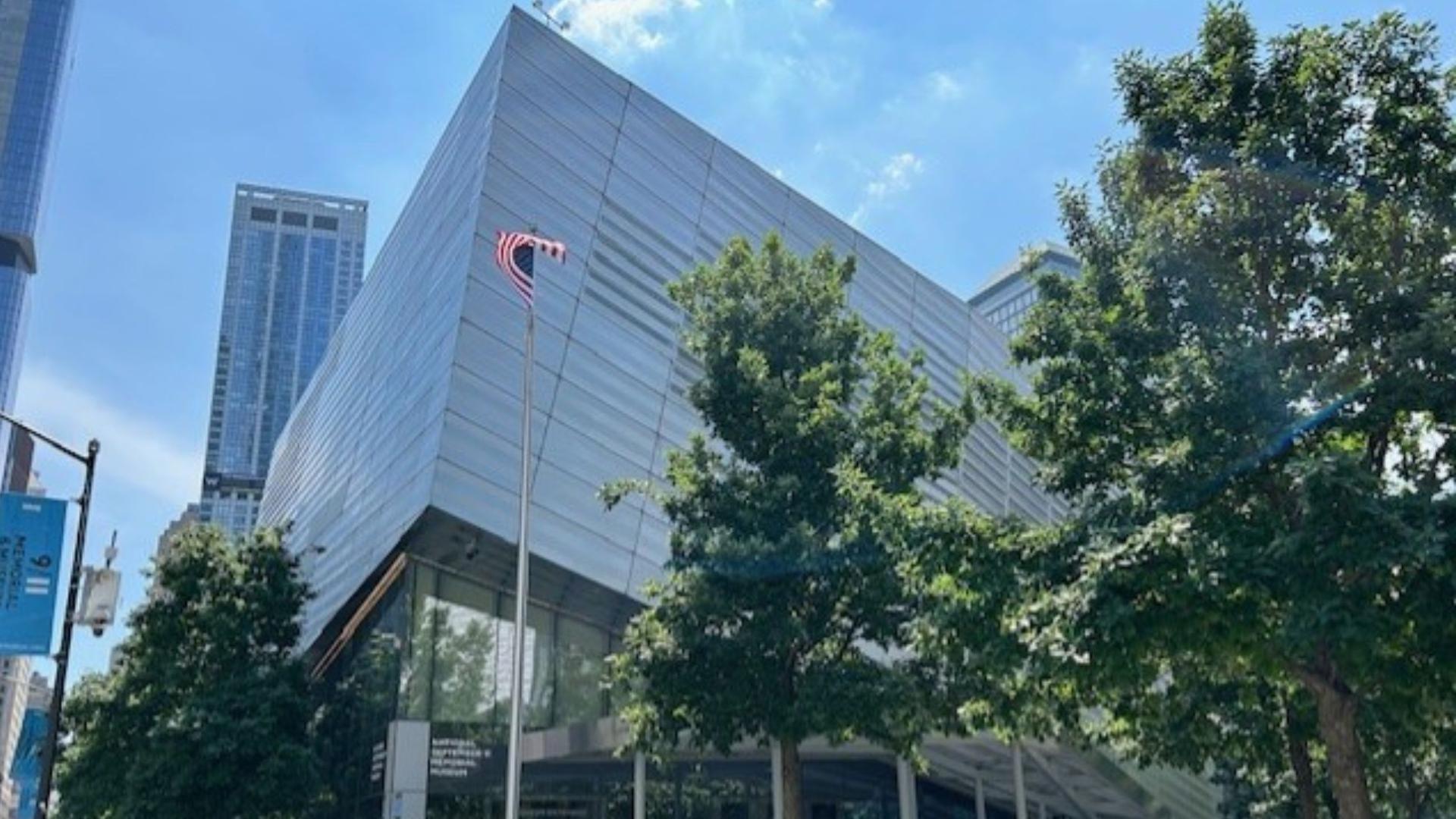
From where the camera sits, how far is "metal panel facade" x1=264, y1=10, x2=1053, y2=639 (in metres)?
26.1

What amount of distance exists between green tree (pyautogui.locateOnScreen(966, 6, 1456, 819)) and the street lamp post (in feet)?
34.6

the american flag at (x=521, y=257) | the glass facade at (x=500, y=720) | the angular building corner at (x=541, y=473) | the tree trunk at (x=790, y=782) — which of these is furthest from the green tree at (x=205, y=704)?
the tree trunk at (x=790, y=782)

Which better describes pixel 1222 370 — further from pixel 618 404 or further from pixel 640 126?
pixel 640 126

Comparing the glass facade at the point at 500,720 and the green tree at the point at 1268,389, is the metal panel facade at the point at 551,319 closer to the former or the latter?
the glass facade at the point at 500,720

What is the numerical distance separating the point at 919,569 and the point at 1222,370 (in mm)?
3938

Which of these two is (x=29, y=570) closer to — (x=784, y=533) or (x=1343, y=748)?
(x=784, y=533)

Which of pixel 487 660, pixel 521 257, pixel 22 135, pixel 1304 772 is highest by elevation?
pixel 22 135

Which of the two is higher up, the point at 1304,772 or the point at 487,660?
the point at 487,660

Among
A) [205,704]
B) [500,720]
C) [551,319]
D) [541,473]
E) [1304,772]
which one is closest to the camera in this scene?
[1304,772]

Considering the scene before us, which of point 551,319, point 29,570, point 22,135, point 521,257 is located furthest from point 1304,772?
point 22,135

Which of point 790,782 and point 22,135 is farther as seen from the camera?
point 22,135

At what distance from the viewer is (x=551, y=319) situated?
92.6 feet

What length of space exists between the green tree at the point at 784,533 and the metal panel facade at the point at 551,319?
817 cm

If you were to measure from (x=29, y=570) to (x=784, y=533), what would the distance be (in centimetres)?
912
